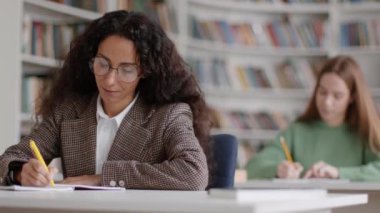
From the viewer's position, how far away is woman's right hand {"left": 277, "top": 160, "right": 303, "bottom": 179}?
2.96 meters

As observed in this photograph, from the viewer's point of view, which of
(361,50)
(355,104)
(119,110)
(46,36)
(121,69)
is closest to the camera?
(121,69)

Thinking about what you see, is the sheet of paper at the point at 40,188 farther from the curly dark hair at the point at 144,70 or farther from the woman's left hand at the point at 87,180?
the curly dark hair at the point at 144,70

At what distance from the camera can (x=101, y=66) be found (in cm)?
210

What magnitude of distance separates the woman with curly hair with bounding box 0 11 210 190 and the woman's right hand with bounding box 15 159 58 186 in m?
0.08

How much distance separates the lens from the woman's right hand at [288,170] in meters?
2.96

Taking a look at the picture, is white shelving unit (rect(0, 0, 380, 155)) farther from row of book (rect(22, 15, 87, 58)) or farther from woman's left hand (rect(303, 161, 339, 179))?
woman's left hand (rect(303, 161, 339, 179))

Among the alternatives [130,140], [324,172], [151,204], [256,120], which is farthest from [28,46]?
[151,204]

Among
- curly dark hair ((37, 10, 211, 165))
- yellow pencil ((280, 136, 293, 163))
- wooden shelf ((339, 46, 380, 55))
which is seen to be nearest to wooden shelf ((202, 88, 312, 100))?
wooden shelf ((339, 46, 380, 55))

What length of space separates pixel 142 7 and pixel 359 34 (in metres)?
1.63

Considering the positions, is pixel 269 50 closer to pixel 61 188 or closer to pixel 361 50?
pixel 361 50

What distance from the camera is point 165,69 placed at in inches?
88.4

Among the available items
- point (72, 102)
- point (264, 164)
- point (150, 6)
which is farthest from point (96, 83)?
point (150, 6)

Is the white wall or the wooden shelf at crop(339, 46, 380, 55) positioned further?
the wooden shelf at crop(339, 46, 380, 55)

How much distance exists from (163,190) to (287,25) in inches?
148
